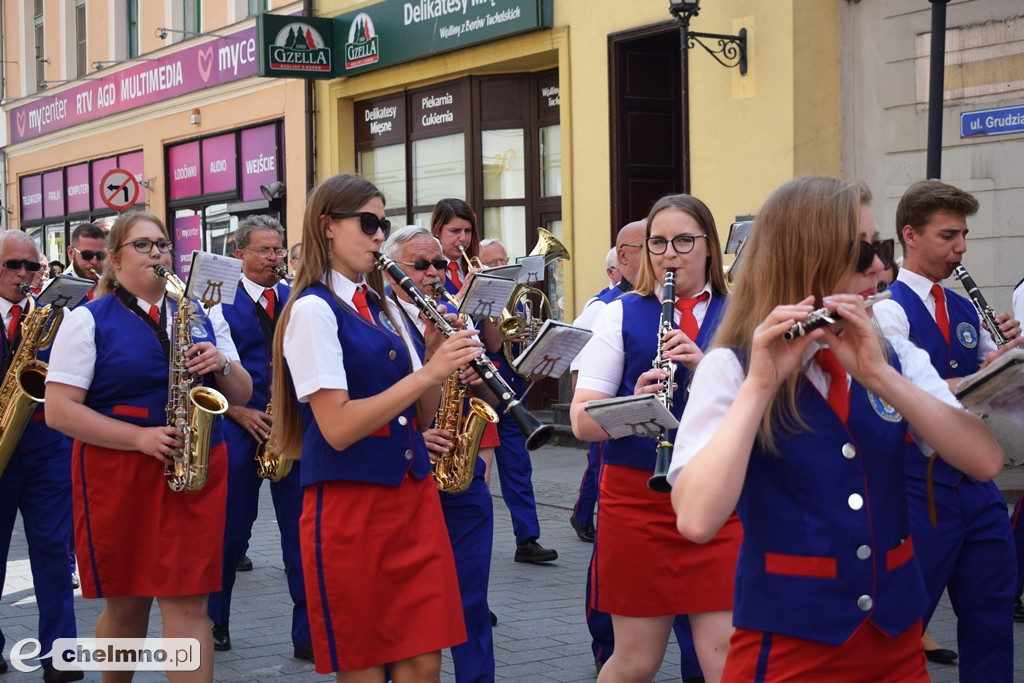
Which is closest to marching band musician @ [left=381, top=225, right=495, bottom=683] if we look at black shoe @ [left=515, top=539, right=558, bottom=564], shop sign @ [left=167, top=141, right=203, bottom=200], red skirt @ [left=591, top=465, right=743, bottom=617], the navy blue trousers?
red skirt @ [left=591, top=465, right=743, bottom=617]

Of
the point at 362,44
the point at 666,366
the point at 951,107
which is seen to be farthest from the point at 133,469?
the point at 362,44

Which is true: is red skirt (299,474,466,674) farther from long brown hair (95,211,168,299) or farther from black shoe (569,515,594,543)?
black shoe (569,515,594,543)

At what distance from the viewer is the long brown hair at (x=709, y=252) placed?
4.46 m

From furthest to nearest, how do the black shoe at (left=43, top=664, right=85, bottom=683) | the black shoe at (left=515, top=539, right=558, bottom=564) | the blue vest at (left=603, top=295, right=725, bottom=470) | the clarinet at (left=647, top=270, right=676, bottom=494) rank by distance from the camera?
1. the black shoe at (left=515, top=539, right=558, bottom=564)
2. the black shoe at (left=43, top=664, right=85, bottom=683)
3. the blue vest at (left=603, top=295, right=725, bottom=470)
4. the clarinet at (left=647, top=270, right=676, bottom=494)

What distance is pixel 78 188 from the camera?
84.7 feet

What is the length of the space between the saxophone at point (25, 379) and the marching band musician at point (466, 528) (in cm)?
183

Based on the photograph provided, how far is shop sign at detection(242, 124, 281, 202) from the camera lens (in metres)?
19.7

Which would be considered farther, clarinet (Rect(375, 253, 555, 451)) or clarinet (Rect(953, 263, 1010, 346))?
clarinet (Rect(953, 263, 1010, 346))

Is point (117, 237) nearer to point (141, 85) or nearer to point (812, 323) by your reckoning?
point (812, 323)

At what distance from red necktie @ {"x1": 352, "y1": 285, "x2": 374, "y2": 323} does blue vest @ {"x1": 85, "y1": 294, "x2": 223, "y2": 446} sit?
114 cm

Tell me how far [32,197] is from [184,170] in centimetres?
743

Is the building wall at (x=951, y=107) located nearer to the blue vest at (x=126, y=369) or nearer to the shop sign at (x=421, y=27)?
the shop sign at (x=421, y=27)

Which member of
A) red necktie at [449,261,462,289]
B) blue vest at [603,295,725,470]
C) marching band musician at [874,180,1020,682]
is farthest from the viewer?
red necktie at [449,261,462,289]

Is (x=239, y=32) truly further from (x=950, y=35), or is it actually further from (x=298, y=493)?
(x=298, y=493)
